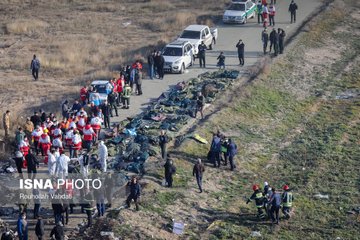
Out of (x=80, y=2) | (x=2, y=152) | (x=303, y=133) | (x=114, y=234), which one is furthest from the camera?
(x=80, y=2)

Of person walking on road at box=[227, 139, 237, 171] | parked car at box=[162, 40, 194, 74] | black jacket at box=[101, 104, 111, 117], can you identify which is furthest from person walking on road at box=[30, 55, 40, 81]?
person walking on road at box=[227, 139, 237, 171]

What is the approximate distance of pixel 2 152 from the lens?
107 ft

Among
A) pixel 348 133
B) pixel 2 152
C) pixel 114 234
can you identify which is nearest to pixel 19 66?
pixel 2 152

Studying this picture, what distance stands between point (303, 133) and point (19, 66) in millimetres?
17702

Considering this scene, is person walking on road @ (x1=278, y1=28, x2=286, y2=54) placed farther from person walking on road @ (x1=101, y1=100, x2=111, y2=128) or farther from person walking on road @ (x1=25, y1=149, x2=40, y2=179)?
person walking on road @ (x1=25, y1=149, x2=40, y2=179)

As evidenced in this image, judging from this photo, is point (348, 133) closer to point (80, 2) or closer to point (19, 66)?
point (19, 66)

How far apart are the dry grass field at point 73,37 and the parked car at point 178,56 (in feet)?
10.1

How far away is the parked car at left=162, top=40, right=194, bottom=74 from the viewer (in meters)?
43.0

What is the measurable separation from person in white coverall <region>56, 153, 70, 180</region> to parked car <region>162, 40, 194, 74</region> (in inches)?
600

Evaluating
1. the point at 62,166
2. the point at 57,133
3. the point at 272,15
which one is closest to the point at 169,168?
the point at 62,166

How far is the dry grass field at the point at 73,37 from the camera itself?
43688 millimetres

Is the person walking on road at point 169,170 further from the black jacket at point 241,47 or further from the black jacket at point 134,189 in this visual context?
the black jacket at point 241,47

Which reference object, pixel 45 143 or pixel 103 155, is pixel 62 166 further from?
pixel 45 143

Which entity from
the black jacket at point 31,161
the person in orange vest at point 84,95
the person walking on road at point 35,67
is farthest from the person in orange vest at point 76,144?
the person walking on road at point 35,67
